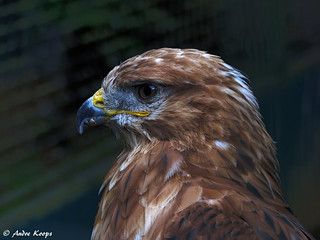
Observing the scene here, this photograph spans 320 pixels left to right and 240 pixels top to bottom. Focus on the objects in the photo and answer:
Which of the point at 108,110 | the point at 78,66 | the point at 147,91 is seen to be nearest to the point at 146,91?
the point at 147,91

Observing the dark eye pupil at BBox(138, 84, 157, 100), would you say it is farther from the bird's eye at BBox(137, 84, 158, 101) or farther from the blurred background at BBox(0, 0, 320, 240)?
the blurred background at BBox(0, 0, 320, 240)

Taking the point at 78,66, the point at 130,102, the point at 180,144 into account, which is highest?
the point at 130,102

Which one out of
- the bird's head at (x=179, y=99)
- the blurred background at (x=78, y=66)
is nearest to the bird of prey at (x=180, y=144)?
the bird's head at (x=179, y=99)

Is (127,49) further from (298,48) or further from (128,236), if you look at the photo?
(128,236)

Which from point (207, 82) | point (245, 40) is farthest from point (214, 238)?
point (245, 40)

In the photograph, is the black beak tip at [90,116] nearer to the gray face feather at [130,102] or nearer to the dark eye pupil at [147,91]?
the gray face feather at [130,102]

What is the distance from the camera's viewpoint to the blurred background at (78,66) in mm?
3666

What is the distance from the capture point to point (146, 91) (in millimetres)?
2641

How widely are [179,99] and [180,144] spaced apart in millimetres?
131

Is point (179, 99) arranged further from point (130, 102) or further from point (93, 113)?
point (93, 113)

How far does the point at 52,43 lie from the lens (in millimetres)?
3688

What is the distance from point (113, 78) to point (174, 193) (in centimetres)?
42

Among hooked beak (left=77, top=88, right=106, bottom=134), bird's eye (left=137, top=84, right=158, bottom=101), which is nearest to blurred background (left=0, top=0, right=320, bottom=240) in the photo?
hooked beak (left=77, top=88, right=106, bottom=134)

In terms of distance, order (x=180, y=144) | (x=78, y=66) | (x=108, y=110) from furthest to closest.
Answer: (x=78, y=66), (x=108, y=110), (x=180, y=144)
